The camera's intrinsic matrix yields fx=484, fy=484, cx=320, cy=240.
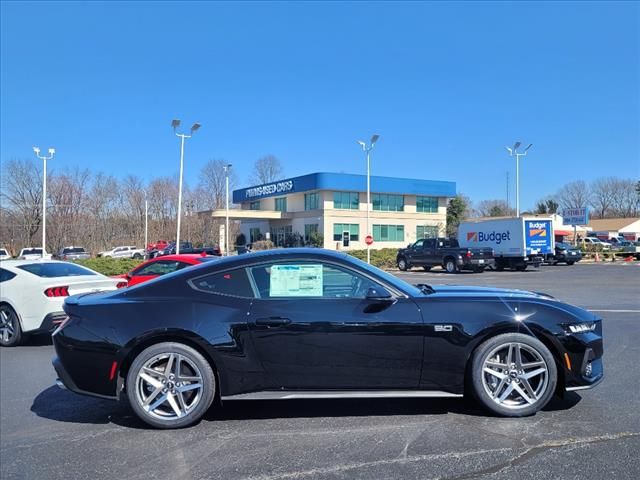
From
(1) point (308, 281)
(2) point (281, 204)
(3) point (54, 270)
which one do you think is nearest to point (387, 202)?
(2) point (281, 204)

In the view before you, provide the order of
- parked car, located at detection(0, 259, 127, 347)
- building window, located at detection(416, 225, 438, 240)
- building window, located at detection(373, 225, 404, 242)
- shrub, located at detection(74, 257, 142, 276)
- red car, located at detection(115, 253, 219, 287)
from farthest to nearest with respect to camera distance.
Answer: building window, located at detection(416, 225, 438, 240) < building window, located at detection(373, 225, 404, 242) < shrub, located at detection(74, 257, 142, 276) < red car, located at detection(115, 253, 219, 287) < parked car, located at detection(0, 259, 127, 347)

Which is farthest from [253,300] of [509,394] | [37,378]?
[37,378]

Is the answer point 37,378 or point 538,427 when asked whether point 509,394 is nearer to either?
point 538,427

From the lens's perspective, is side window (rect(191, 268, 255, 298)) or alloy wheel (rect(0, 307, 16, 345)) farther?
alloy wheel (rect(0, 307, 16, 345))

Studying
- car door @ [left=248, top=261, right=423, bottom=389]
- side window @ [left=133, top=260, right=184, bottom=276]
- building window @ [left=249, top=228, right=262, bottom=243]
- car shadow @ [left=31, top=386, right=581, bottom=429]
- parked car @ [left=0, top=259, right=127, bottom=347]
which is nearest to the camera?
car door @ [left=248, top=261, right=423, bottom=389]

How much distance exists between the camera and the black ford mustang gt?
392cm

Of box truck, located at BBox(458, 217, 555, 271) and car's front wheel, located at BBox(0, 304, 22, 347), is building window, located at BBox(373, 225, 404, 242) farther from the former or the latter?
car's front wheel, located at BBox(0, 304, 22, 347)

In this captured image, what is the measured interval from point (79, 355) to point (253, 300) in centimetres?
151

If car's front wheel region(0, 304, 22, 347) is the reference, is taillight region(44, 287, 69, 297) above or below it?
above

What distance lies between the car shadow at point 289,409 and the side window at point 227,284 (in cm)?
109

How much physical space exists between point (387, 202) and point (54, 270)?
4826 centimetres

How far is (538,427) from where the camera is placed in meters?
3.80

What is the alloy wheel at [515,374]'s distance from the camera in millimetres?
3979

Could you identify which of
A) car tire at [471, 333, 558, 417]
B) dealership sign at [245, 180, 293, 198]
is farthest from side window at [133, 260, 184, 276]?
dealership sign at [245, 180, 293, 198]
